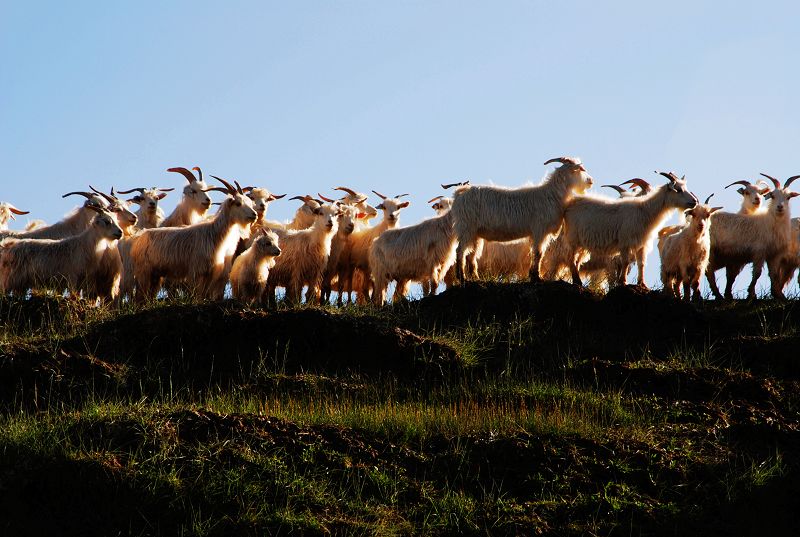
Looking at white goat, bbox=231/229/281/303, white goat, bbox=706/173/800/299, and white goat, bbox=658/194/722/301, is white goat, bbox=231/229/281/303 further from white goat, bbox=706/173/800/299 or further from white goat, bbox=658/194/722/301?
white goat, bbox=706/173/800/299

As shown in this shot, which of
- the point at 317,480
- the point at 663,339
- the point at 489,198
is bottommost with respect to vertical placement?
the point at 317,480

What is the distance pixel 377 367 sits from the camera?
12414 mm

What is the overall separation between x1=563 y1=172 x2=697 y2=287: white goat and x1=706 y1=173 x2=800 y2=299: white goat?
231 cm

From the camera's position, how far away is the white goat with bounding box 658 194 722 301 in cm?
1712

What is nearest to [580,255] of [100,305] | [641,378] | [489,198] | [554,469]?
[489,198]

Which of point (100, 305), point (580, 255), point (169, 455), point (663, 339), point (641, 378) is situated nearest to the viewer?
point (169, 455)

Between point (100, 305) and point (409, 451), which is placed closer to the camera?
point (409, 451)

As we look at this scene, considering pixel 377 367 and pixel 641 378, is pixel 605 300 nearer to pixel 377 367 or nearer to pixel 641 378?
pixel 641 378

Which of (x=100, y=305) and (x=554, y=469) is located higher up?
(x=100, y=305)

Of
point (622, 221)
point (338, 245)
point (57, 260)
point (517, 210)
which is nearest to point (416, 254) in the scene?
point (338, 245)

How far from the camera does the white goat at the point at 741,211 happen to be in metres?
18.5

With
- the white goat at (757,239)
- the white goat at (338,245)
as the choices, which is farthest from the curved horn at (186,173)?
the white goat at (757,239)

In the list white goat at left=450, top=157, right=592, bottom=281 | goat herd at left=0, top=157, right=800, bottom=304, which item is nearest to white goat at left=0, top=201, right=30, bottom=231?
goat herd at left=0, top=157, right=800, bottom=304

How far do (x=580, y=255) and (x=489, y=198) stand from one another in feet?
6.79
